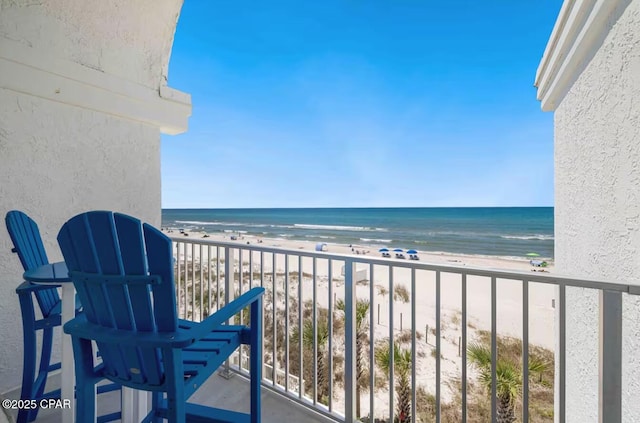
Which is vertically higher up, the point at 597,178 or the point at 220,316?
the point at 597,178

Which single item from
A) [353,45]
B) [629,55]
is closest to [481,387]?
[629,55]

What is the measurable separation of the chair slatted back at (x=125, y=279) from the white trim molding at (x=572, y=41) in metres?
1.95

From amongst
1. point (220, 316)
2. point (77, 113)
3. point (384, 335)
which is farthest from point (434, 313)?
point (77, 113)

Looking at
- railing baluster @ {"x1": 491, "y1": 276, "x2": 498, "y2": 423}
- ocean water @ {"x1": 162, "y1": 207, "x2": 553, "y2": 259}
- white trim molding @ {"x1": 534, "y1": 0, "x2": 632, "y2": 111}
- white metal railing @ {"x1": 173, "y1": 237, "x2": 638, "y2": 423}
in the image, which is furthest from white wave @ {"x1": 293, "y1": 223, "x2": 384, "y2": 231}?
railing baluster @ {"x1": 491, "y1": 276, "x2": 498, "y2": 423}

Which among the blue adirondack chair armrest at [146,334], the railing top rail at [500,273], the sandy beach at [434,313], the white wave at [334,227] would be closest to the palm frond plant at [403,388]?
the sandy beach at [434,313]

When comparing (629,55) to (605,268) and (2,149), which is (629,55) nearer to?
(605,268)

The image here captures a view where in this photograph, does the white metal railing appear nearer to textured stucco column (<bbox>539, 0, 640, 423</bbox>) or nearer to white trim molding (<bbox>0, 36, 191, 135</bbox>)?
textured stucco column (<bbox>539, 0, 640, 423</bbox>)

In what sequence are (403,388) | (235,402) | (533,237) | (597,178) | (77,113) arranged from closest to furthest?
(597,178) → (235,402) → (77,113) → (403,388) → (533,237)

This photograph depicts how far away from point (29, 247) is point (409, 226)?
27904 millimetres

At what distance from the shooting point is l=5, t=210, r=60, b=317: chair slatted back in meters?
1.45

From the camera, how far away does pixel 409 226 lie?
2766 cm

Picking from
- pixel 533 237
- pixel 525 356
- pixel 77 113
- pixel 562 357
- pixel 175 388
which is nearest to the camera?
pixel 175 388

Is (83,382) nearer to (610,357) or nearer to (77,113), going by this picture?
(610,357)

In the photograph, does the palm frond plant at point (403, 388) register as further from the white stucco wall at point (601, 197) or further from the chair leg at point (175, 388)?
the chair leg at point (175, 388)
